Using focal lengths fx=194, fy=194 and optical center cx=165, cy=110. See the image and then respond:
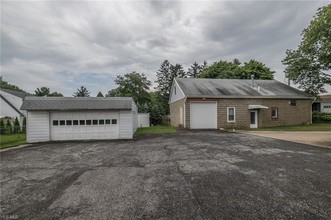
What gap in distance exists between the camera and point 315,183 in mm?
4637

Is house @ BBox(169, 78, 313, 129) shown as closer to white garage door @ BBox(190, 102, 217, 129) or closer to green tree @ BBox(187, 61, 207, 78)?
white garage door @ BBox(190, 102, 217, 129)

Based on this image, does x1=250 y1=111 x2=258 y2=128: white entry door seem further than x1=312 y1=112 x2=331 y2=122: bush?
No

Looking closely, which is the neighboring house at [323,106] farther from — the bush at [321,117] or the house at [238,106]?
the house at [238,106]

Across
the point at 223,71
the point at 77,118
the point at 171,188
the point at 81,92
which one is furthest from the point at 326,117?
the point at 81,92

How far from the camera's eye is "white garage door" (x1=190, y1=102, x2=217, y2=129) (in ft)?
61.8

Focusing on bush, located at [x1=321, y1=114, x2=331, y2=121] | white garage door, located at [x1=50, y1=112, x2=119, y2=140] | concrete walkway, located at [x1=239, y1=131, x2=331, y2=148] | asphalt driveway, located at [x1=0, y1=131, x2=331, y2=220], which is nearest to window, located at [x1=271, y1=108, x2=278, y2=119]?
concrete walkway, located at [x1=239, y1=131, x2=331, y2=148]

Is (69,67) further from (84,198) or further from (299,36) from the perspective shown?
(299,36)

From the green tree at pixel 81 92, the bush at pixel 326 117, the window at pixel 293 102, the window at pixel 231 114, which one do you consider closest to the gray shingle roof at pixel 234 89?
the window at pixel 293 102

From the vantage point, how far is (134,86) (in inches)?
1599

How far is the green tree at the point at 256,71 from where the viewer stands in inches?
1391

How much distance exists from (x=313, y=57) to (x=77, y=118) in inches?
1035

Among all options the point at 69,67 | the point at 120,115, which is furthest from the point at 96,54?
the point at 120,115

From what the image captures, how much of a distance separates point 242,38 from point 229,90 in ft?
17.0

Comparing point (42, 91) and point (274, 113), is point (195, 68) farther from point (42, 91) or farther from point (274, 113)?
point (42, 91)
